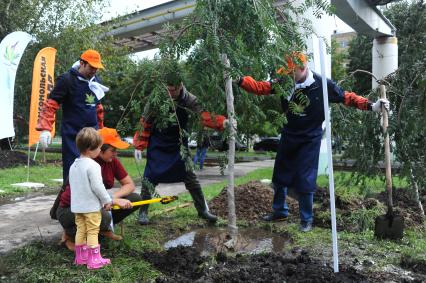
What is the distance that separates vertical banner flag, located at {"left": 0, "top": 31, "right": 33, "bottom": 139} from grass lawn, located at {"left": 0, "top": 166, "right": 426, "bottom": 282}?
5187 millimetres


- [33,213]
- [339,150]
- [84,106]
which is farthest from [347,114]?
[33,213]

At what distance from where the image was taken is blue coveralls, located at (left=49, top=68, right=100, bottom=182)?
15.5 ft

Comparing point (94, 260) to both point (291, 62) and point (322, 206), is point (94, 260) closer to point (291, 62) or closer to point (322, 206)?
point (291, 62)

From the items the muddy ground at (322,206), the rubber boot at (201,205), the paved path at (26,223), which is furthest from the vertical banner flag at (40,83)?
the rubber boot at (201,205)

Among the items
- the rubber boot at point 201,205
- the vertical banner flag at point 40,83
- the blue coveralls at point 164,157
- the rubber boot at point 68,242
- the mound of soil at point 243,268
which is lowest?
the mound of soil at point 243,268

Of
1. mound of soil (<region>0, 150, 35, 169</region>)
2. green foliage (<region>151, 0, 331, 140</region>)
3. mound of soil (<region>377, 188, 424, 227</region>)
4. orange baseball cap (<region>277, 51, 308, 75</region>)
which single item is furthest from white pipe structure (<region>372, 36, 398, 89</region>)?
green foliage (<region>151, 0, 331, 140</region>)

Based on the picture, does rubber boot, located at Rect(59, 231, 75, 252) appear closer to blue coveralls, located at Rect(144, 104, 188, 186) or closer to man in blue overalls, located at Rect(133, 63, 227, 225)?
man in blue overalls, located at Rect(133, 63, 227, 225)

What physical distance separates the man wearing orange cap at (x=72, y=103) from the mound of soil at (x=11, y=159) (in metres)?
8.71

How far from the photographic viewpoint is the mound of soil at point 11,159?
1280 centimetres

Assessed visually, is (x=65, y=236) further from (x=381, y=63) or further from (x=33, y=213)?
(x=381, y=63)

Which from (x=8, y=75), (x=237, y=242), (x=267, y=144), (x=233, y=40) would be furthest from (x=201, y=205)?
(x=267, y=144)

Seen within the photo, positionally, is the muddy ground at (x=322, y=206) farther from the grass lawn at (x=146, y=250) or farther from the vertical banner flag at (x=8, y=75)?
the vertical banner flag at (x=8, y=75)

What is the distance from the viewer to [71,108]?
4828 mm

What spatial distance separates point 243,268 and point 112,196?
142cm
